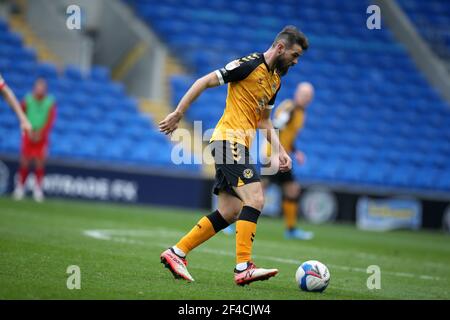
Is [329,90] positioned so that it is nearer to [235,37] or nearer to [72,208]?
[235,37]

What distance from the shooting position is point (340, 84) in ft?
81.1

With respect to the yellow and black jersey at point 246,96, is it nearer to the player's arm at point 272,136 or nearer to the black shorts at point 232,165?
the black shorts at point 232,165

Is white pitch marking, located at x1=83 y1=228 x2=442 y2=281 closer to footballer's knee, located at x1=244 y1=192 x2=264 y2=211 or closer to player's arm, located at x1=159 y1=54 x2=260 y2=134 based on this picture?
footballer's knee, located at x1=244 y1=192 x2=264 y2=211

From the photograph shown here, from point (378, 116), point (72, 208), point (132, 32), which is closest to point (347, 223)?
point (378, 116)

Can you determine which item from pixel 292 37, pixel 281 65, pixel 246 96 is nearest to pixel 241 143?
pixel 246 96

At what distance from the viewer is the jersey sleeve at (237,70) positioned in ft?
Result: 24.6

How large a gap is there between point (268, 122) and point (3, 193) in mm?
11298

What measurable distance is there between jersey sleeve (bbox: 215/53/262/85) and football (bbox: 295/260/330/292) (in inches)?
72.2

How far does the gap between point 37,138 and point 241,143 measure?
1102 cm

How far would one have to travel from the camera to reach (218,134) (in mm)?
7684

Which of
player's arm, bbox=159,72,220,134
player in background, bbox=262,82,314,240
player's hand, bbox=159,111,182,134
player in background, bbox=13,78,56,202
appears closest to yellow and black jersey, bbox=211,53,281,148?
player's arm, bbox=159,72,220,134

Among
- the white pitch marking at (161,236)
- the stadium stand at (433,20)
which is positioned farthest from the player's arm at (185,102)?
the stadium stand at (433,20)

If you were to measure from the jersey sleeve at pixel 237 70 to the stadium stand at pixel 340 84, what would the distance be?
1277 centimetres

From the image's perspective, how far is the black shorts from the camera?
7484mm
